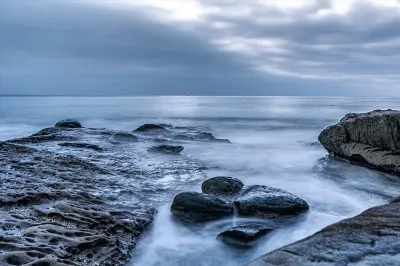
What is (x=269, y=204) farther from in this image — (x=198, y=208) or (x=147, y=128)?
(x=147, y=128)

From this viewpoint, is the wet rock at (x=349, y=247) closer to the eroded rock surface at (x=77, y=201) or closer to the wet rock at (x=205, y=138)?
the eroded rock surface at (x=77, y=201)

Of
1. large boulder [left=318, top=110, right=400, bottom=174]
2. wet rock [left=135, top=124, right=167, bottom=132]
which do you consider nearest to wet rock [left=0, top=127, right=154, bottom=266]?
large boulder [left=318, top=110, right=400, bottom=174]

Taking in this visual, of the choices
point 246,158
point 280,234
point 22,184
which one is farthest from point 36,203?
point 246,158

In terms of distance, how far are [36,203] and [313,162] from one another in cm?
1082

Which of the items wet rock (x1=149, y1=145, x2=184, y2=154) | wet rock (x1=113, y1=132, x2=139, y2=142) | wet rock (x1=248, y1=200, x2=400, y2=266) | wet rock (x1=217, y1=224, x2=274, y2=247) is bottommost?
wet rock (x1=217, y1=224, x2=274, y2=247)

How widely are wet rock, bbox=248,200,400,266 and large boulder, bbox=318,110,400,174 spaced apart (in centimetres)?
792

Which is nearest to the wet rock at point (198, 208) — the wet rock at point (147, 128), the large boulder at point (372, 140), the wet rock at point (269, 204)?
the wet rock at point (269, 204)

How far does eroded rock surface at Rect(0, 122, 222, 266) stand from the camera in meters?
5.36

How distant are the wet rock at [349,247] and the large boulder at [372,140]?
792 centimetres

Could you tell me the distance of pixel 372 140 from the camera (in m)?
12.8

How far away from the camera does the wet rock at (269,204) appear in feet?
25.4

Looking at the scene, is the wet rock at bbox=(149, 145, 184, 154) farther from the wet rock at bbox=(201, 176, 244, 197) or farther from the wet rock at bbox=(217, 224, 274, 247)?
the wet rock at bbox=(217, 224, 274, 247)

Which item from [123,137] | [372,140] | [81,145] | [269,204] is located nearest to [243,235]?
[269,204]

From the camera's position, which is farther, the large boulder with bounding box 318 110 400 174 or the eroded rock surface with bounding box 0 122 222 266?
the large boulder with bounding box 318 110 400 174
